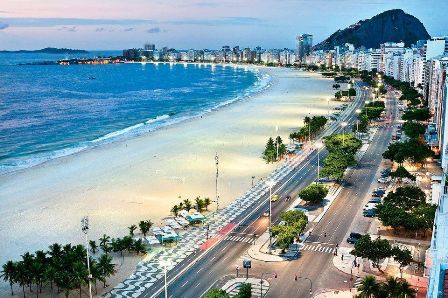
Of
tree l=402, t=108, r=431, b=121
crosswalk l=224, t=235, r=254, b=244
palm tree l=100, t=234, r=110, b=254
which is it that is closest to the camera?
palm tree l=100, t=234, r=110, b=254

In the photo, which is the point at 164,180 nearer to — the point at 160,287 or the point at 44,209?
the point at 44,209

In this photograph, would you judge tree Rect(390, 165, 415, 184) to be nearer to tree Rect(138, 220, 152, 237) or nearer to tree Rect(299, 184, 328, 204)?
tree Rect(299, 184, 328, 204)

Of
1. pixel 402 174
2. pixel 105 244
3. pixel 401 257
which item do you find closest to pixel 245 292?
pixel 401 257

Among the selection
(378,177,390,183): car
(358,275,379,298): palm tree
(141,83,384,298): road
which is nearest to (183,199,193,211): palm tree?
(141,83,384,298): road

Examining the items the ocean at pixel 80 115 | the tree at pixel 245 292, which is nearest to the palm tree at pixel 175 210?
the tree at pixel 245 292

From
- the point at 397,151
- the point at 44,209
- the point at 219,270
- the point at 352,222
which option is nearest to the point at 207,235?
the point at 219,270

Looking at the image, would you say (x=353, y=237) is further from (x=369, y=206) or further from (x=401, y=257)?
(x=369, y=206)

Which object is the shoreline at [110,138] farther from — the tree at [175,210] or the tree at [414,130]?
the tree at [414,130]
